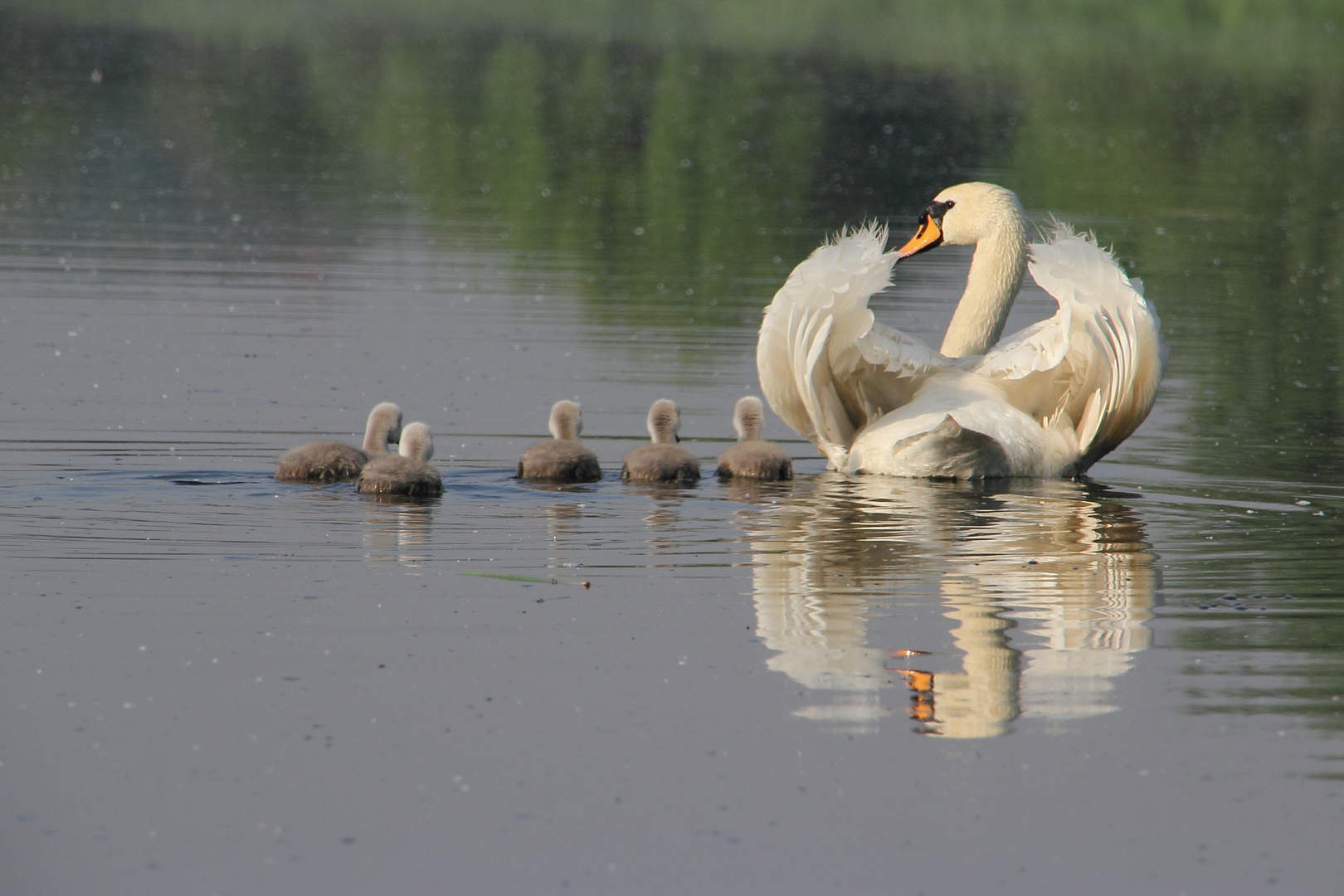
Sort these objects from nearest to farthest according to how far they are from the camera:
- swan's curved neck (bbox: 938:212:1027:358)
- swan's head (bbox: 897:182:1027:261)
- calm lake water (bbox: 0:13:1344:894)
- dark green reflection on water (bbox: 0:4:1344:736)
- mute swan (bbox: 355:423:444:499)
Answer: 1. calm lake water (bbox: 0:13:1344:894)
2. mute swan (bbox: 355:423:444:499)
3. swan's curved neck (bbox: 938:212:1027:358)
4. swan's head (bbox: 897:182:1027:261)
5. dark green reflection on water (bbox: 0:4:1344:736)

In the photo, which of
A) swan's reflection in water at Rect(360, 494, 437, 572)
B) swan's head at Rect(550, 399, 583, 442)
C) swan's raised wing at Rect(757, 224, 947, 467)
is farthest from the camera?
swan's head at Rect(550, 399, 583, 442)

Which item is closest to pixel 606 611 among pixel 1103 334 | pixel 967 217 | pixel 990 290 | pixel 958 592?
pixel 958 592

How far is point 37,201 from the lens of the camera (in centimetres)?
2219

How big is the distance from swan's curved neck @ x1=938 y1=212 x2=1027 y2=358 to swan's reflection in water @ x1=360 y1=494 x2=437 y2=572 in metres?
3.53

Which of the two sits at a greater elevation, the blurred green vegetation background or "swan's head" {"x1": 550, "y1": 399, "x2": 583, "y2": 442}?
the blurred green vegetation background

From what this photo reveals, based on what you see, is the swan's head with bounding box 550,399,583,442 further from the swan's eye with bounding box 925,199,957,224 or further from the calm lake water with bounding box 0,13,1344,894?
the swan's eye with bounding box 925,199,957,224

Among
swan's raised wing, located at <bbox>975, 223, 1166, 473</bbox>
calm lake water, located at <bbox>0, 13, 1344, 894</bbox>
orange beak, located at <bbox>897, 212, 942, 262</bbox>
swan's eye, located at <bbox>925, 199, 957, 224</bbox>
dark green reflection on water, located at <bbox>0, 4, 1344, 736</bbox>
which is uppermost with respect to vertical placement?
dark green reflection on water, located at <bbox>0, 4, 1344, 736</bbox>

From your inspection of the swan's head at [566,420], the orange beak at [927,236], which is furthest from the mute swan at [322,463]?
the orange beak at [927,236]

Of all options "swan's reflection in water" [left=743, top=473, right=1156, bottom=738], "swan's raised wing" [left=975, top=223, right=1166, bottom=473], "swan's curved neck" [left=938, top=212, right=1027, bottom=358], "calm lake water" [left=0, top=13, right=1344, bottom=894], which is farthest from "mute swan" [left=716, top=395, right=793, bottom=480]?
"swan's curved neck" [left=938, top=212, right=1027, bottom=358]

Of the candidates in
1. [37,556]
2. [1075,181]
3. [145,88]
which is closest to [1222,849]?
[37,556]

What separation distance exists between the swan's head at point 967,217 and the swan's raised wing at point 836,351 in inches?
48.2

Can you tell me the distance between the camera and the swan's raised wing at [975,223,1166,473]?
385 inches

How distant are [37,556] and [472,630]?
1.93m

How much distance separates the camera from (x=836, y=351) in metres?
9.84
